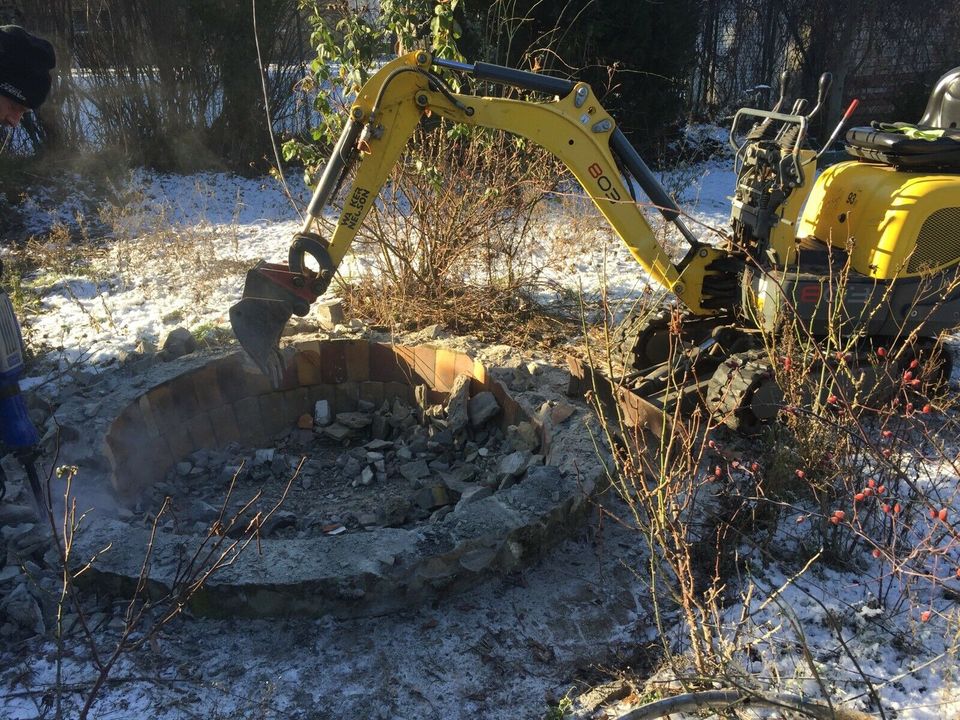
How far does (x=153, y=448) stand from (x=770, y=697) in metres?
3.64

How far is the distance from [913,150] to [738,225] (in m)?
1.05

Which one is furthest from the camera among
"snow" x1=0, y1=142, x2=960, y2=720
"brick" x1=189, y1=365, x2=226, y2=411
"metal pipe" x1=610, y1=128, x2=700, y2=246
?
"brick" x1=189, y1=365, x2=226, y2=411

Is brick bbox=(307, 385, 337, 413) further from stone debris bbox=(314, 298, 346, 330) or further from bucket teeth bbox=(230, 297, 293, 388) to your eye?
bucket teeth bbox=(230, 297, 293, 388)

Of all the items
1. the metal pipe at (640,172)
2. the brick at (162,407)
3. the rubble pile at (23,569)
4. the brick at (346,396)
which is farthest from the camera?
the brick at (346,396)

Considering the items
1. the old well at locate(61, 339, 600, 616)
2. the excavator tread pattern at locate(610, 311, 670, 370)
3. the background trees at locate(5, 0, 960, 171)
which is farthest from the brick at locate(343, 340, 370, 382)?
the background trees at locate(5, 0, 960, 171)

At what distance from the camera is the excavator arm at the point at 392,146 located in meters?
4.02

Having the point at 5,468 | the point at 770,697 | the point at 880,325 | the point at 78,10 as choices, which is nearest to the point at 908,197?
the point at 880,325

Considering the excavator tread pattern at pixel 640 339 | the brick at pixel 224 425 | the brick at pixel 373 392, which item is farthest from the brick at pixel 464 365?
the brick at pixel 224 425

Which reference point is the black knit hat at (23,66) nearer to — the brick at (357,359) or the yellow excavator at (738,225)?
the yellow excavator at (738,225)

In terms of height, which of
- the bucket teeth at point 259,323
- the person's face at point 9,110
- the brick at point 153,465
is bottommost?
the brick at point 153,465

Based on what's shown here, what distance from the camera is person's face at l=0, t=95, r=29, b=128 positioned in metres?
3.37

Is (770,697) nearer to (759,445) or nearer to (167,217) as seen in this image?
(759,445)

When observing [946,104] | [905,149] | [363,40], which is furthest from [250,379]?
[946,104]

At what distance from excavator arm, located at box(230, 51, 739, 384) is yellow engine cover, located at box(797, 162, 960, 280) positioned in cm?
131
